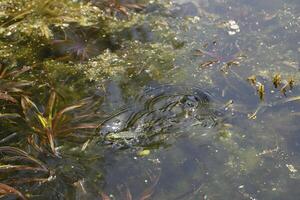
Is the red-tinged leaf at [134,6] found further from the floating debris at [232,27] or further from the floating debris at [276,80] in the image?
the floating debris at [276,80]

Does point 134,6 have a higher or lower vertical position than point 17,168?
higher

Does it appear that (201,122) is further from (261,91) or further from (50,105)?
(50,105)

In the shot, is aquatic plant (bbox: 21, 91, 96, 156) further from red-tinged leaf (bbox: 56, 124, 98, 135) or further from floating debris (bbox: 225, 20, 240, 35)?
floating debris (bbox: 225, 20, 240, 35)

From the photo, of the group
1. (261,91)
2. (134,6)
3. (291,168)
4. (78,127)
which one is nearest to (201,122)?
(261,91)

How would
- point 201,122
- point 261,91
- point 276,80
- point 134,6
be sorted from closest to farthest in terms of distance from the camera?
point 201,122 < point 261,91 < point 276,80 < point 134,6

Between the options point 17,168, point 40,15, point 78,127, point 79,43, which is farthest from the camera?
point 40,15

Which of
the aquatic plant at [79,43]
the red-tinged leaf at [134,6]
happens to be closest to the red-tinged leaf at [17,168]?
the aquatic plant at [79,43]

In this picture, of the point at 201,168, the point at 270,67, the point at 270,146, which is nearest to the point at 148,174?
the point at 201,168
